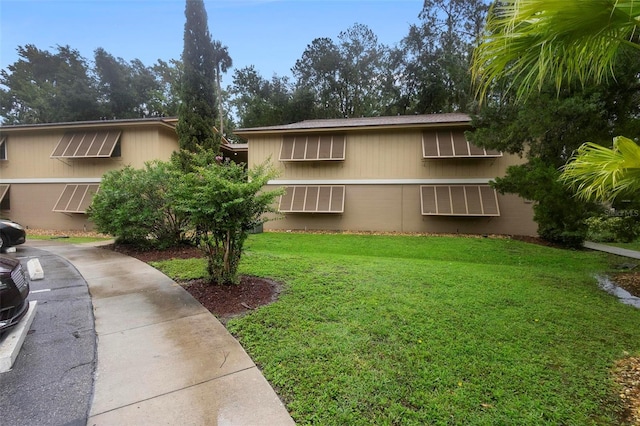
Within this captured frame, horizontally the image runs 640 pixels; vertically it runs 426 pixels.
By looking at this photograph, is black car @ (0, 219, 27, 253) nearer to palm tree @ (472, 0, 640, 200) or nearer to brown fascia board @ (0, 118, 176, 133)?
brown fascia board @ (0, 118, 176, 133)

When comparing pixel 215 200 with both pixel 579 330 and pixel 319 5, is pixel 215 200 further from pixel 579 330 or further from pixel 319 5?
pixel 319 5

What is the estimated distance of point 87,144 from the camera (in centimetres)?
1209

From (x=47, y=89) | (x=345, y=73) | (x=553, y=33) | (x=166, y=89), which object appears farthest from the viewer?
(x=166, y=89)

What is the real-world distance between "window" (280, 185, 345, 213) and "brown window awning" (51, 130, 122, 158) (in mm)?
7259

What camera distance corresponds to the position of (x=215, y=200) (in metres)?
3.96

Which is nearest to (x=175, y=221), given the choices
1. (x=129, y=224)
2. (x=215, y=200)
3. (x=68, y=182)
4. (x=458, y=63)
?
(x=129, y=224)

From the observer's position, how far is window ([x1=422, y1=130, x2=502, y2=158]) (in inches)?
408

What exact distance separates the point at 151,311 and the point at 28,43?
35.6 metres

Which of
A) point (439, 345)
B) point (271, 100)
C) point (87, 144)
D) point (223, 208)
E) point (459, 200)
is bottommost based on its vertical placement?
point (439, 345)

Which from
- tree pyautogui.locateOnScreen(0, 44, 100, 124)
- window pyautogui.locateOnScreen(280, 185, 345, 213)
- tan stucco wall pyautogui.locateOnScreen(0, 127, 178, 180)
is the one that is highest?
tree pyautogui.locateOnScreen(0, 44, 100, 124)

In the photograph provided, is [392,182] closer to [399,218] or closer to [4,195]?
[399,218]

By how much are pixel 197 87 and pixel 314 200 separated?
6956mm

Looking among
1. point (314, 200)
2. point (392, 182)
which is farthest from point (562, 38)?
point (314, 200)

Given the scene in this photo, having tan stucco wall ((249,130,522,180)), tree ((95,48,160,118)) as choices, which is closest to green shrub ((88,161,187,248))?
tan stucco wall ((249,130,522,180))
